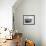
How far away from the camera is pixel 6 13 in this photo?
4.34 meters

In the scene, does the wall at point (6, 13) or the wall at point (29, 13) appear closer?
the wall at point (6, 13)

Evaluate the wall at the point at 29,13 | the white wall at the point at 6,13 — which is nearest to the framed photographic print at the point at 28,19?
the wall at the point at 29,13

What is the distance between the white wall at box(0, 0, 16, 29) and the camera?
4.28 meters

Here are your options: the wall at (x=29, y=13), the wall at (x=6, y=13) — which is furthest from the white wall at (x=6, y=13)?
the wall at (x=29, y=13)

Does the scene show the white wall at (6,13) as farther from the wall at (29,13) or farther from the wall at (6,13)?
the wall at (29,13)

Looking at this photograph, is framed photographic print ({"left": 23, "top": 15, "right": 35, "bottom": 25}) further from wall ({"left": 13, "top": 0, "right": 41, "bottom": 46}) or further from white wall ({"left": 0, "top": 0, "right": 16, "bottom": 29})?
white wall ({"left": 0, "top": 0, "right": 16, "bottom": 29})

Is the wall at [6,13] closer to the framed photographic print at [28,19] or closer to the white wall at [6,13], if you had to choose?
the white wall at [6,13]

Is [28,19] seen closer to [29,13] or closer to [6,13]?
[29,13]

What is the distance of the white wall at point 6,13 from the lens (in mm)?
4277

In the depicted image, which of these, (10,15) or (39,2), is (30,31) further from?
(10,15)

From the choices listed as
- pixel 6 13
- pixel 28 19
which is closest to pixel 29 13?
pixel 28 19

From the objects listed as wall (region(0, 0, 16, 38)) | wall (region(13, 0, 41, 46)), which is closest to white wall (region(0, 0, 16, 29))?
wall (region(0, 0, 16, 38))

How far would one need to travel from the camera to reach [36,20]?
600cm

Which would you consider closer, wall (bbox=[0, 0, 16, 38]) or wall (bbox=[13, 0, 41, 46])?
wall (bbox=[0, 0, 16, 38])
